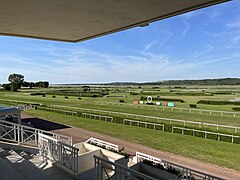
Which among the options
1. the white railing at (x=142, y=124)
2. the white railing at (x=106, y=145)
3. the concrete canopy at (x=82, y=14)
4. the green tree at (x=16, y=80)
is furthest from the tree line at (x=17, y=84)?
the concrete canopy at (x=82, y=14)

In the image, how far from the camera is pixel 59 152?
4992mm

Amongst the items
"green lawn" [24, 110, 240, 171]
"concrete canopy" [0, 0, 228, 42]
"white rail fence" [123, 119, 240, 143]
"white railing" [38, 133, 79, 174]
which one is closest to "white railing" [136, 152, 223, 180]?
"white railing" [38, 133, 79, 174]

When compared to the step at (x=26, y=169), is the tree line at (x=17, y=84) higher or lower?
higher

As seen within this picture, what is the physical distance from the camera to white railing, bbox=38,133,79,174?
4.61 meters

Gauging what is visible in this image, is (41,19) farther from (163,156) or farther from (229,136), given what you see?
(229,136)

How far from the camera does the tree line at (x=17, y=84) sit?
257ft

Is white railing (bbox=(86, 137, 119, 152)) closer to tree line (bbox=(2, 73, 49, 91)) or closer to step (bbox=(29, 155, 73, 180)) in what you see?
step (bbox=(29, 155, 73, 180))

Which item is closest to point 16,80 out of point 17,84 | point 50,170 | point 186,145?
point 17,84

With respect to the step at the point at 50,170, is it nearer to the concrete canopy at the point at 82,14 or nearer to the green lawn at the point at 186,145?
the concrete canopy at the point at 82,14

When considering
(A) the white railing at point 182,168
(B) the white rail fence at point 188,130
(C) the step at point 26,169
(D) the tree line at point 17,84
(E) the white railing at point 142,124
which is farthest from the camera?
(D) the tree line at point 17,84

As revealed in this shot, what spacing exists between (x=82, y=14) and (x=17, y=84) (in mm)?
90061

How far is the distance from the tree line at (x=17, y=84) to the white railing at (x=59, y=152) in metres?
81.2

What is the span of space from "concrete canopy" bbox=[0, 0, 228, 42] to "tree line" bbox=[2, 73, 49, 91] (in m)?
84.6

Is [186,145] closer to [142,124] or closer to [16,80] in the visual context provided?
[142,124]
